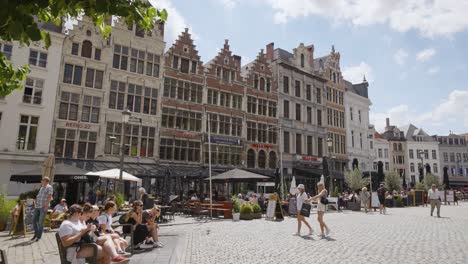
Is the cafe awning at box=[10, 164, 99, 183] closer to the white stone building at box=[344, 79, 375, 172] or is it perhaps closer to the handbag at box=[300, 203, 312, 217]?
the handbag at box=[300, 203, 312, 217]

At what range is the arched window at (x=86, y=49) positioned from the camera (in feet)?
79.5

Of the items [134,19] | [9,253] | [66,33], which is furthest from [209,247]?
[66,33]

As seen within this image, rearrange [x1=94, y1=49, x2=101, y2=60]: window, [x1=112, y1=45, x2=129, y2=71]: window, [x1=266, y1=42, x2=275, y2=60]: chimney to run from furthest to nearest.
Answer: [x1=266, y1=42, x2=275, y2=60]: chimney
[x1=112, y1=45, x2=129, y2=71]: window
[x1=94, y1=49, x2=101, y2=60]: window

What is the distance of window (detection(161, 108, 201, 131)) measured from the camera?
26.7m

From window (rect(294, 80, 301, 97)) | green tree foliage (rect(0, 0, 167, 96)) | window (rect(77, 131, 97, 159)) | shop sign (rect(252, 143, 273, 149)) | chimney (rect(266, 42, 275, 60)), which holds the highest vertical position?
chimney (rect(266, 42, 275, 60))

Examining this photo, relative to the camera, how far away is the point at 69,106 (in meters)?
23.1

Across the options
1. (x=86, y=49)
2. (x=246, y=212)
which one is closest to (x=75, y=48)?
(x=86, y=49)

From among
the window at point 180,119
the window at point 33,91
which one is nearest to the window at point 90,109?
the window at point 33,91

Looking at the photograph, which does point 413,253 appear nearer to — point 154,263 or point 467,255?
point 467,255

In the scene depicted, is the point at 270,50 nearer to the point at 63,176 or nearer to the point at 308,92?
the point at 308,92

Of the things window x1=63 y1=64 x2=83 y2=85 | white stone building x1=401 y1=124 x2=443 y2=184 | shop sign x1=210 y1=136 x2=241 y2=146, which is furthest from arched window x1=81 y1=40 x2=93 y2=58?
white stone building x1=401 y1=124 x2=443 y2=184

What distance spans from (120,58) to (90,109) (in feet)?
15.3

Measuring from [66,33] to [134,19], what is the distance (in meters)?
23.8

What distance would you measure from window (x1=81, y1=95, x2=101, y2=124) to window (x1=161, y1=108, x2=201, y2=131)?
499 cm
